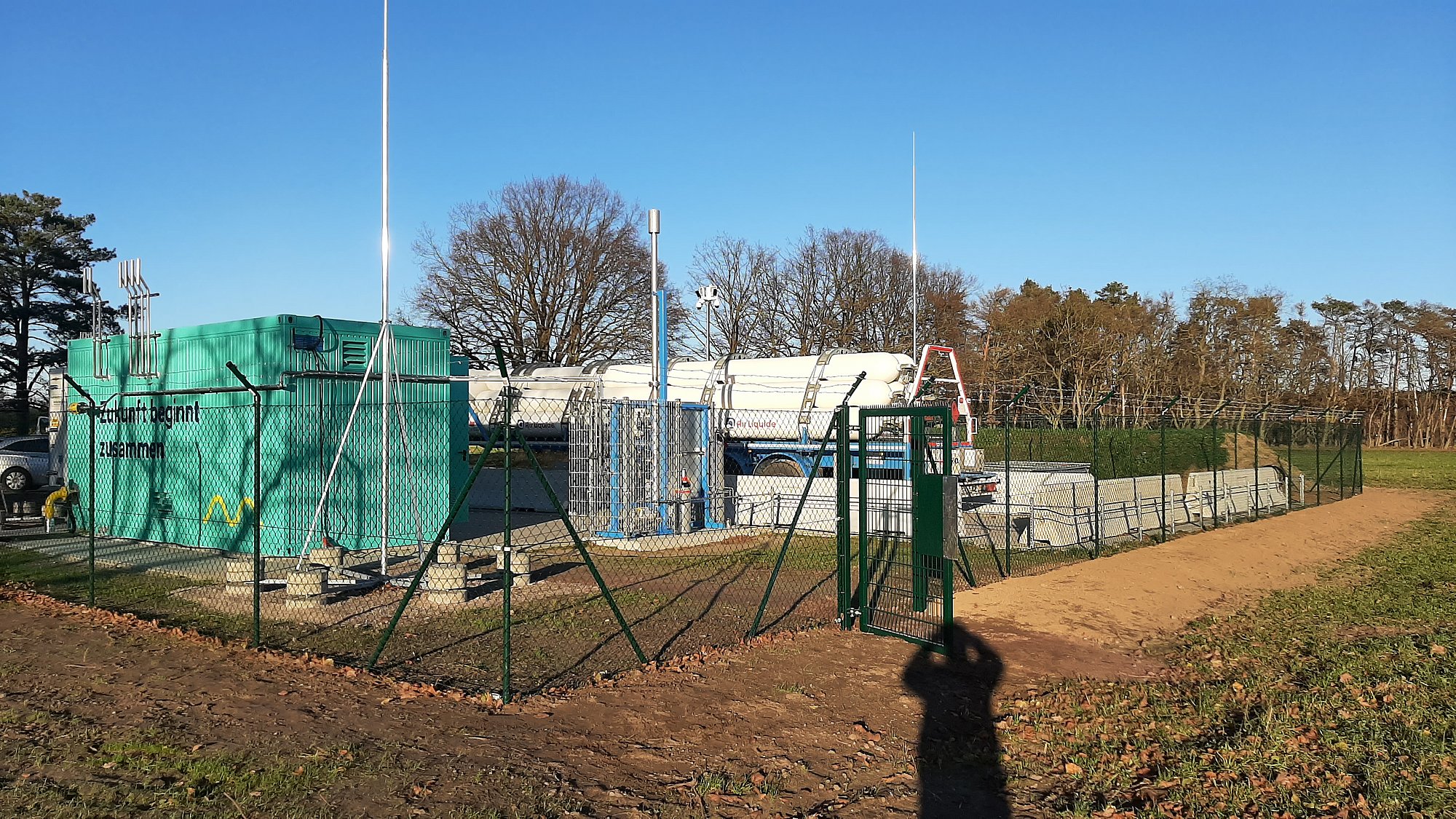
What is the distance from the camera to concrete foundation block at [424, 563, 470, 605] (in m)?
9.75

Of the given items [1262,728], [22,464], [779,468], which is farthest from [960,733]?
[22,464]

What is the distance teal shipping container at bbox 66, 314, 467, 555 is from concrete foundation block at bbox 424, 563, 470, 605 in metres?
2.59

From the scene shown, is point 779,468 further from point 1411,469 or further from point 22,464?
point 1411,469

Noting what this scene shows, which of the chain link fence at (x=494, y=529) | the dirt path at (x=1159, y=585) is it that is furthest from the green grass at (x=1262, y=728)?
the chain link fence at (x=494, y=529)

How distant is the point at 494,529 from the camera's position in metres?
17.1

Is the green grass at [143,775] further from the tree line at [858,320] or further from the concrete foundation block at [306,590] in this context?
the tree line at [858,320]

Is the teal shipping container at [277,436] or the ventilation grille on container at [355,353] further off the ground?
the ventilation grille on container at [355,353]

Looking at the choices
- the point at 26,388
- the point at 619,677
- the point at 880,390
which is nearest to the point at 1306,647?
the point at 619,677

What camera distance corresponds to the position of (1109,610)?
9930 millimetres

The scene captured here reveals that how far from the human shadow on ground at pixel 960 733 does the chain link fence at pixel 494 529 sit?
1388 mm

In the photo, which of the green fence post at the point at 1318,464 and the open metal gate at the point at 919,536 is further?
the green fence post at the point at 1318,464

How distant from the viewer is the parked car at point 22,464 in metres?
20.8

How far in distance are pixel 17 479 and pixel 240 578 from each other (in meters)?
15.0

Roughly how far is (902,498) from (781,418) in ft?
30.1
